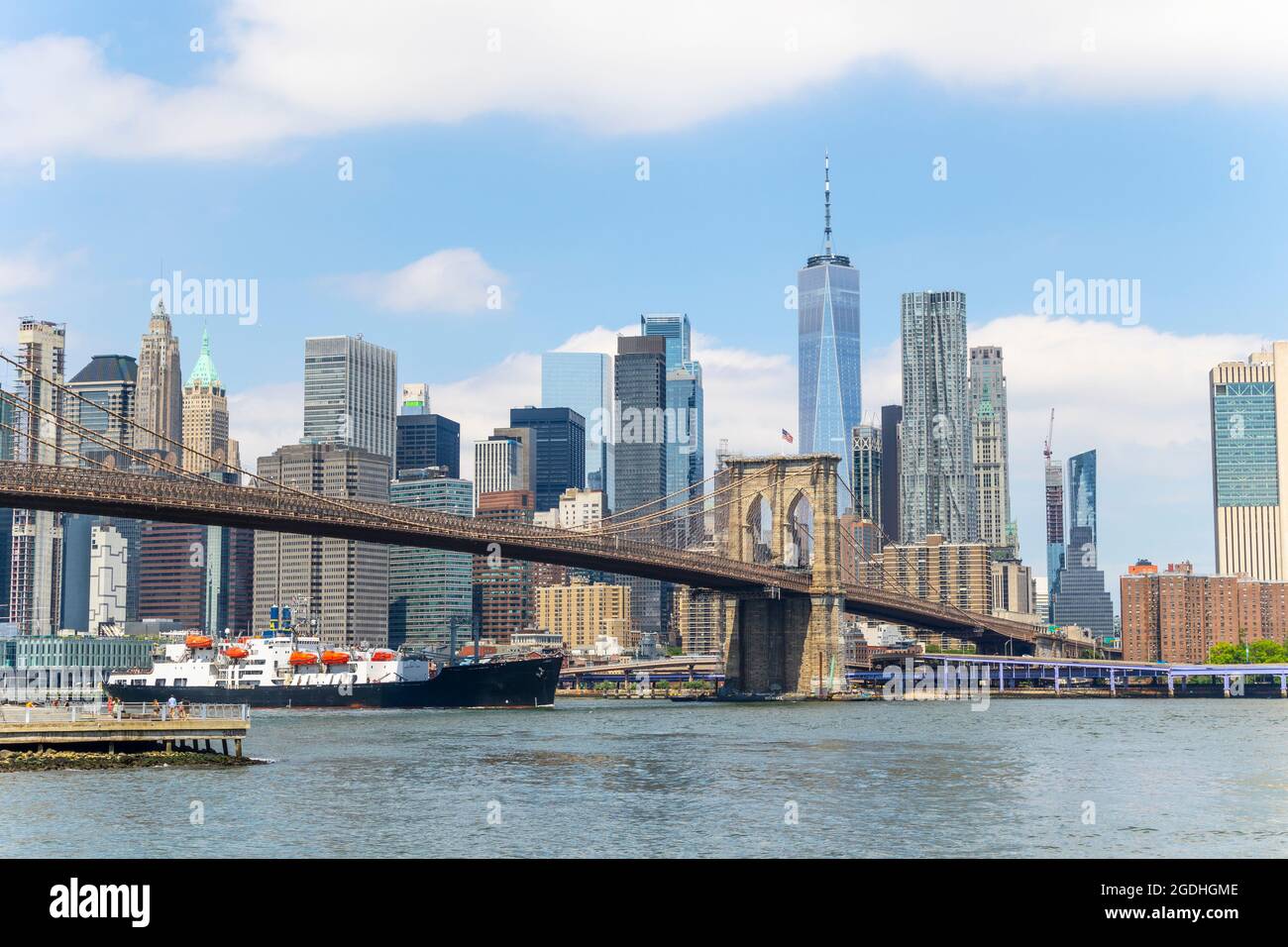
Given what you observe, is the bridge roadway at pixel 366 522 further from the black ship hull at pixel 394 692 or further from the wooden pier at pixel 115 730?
the wooden pier at pixel 115 730

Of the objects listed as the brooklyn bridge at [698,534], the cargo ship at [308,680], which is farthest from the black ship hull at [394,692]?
the brooklyn bridge at [698,534]

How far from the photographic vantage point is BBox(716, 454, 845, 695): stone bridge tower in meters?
118

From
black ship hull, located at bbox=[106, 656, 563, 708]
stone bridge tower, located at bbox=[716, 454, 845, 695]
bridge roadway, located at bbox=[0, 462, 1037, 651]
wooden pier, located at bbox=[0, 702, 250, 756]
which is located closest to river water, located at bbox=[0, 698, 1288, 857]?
wooden pier, located at bbox=[0, 702, 250, 756]

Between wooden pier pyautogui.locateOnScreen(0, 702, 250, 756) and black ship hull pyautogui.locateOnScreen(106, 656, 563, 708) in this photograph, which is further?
black ship hull pyautogui.locateOnScreen(106, 656, 563, 708)

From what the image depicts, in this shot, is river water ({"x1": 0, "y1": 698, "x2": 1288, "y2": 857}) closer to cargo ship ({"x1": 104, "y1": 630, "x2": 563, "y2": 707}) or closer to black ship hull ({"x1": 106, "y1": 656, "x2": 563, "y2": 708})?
black ship hull ({"x1": 106, "y1": 656, "x2": 563, "y2": 708})

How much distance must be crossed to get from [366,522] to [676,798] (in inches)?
1892

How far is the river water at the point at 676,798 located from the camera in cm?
2956

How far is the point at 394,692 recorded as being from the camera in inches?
4158

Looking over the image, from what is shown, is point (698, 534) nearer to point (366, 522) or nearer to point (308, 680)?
point (308, 680)

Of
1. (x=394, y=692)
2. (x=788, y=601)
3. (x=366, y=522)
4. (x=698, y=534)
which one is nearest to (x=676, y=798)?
(x=366, y=522)

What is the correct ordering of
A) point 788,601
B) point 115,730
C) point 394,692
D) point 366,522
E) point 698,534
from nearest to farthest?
point 115,730, point 366,522, point 394,692, point 788,601, point 698,534

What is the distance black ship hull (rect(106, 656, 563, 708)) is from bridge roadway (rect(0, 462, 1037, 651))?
1257 cm
